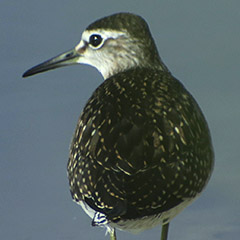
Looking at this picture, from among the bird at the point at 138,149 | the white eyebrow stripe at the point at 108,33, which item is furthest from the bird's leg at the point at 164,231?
the white eyebrow stripe at the point at 108,33

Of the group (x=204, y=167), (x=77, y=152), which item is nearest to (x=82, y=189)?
(x=77, y=152)

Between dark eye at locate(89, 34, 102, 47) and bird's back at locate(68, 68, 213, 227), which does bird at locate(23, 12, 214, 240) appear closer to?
bird's back at locate(68, 68, 213, 227)

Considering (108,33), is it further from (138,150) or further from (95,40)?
(138,150)

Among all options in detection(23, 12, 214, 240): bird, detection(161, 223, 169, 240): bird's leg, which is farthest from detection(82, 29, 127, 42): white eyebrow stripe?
detection(161, 223, 169, 240): bird's leg

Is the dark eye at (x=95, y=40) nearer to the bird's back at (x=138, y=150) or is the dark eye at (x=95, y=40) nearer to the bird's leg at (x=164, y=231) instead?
the bird's back at (x=138, y=150)

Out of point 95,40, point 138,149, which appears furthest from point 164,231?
point 95,40
